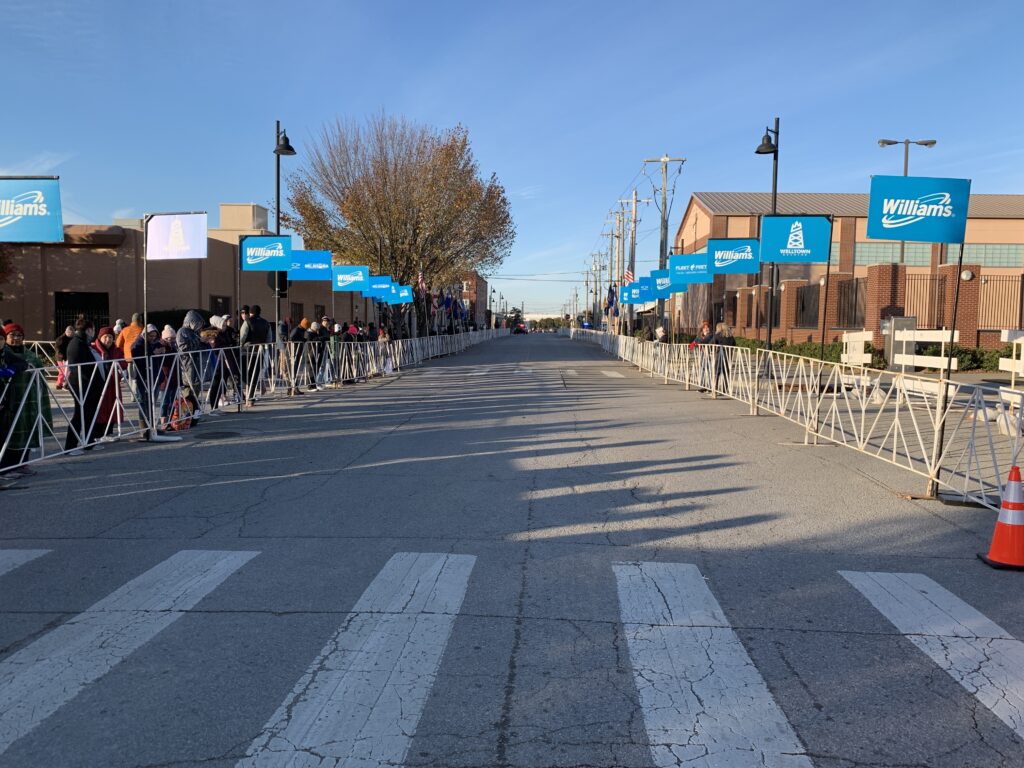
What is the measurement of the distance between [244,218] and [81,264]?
15.7 meters

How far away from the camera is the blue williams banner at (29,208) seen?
11.1 m

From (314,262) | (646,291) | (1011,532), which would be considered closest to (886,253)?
(646,291)

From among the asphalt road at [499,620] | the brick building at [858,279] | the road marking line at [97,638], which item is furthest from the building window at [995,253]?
the road marking line at [97,638]

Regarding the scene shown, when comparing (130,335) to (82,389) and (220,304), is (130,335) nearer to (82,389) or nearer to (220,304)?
(82,389)

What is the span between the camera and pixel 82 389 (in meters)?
10.7

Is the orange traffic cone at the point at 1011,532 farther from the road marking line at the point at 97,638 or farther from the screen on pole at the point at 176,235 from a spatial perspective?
the screen on pole at the point at 176,235

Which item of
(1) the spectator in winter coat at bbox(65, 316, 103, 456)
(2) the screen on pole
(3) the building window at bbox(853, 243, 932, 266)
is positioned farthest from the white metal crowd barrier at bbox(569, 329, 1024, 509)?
(3) the building window at bbox(853, 243, 932, 266)

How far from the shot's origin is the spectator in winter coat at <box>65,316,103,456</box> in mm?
10648

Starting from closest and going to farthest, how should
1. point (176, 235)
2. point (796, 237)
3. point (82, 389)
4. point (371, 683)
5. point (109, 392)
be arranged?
point (371, 683), point (82, 389), point (109, 392), point (176, 235), point (796, 237)

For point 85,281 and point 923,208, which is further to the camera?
point 85,281

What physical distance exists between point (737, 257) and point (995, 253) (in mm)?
47552

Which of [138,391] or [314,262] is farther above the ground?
[314,262]

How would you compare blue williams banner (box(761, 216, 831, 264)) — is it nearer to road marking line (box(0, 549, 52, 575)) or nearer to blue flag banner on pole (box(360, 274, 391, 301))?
road marking line (box(0, 549, 52, 575))

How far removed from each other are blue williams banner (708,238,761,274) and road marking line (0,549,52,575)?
17.2 metres
